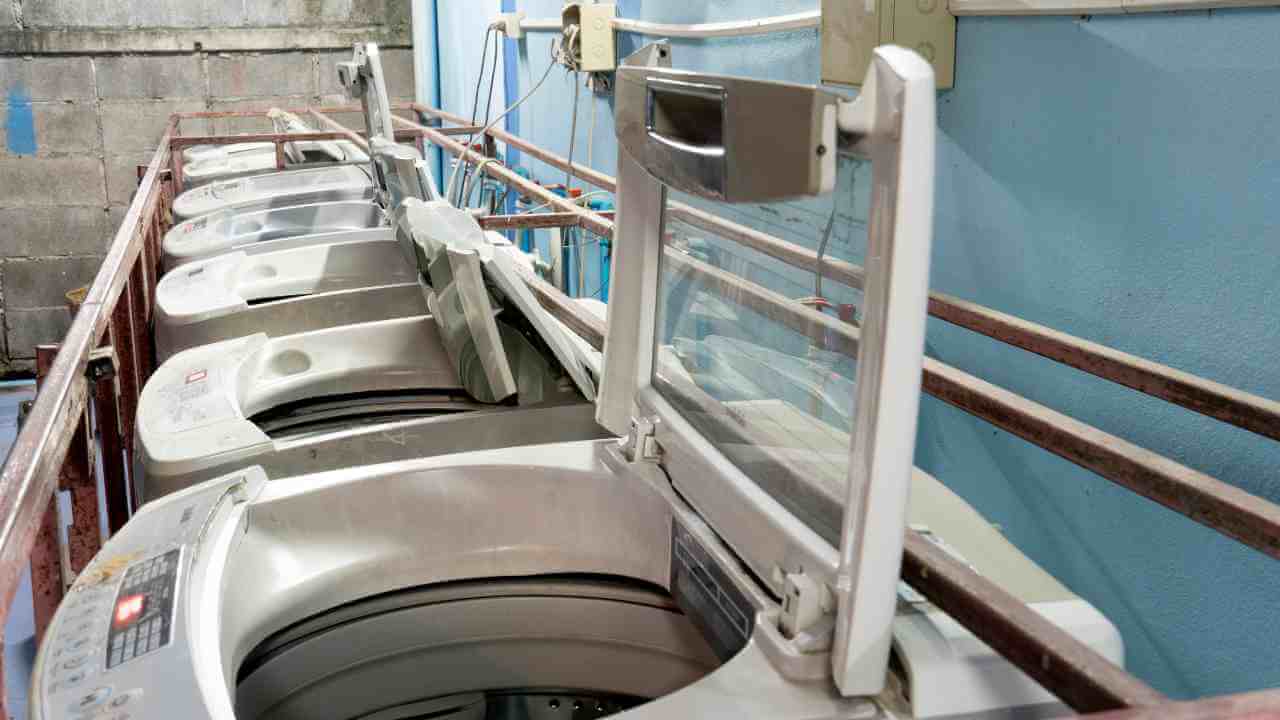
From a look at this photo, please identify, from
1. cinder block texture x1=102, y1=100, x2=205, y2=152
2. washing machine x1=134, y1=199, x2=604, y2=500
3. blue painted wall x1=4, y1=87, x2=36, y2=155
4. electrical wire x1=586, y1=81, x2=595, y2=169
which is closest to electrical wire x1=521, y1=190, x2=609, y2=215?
electrical wire x1=586, y1=81, x2=595, y2=169

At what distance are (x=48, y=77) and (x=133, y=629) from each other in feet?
23.6

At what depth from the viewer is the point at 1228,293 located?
157 centimetres

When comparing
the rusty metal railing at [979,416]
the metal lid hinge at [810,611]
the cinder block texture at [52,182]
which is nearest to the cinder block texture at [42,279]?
the cinder block texture at [52,182]

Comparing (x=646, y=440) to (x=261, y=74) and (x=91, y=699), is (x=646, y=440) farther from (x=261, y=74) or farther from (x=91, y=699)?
(x=261, y=74)

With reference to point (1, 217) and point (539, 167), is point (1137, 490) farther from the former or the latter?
point (1, 217)

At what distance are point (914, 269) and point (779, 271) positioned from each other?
1.06 ft

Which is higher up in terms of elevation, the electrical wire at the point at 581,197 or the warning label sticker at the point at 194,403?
the electrical wire at the point at 581,197

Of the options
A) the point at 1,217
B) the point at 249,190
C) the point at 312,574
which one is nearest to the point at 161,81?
the point at 1,217

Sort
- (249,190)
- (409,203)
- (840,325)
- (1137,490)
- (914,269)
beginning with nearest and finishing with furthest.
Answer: (914,269) → (840,325) → (1137,490) → (409,203) → (249,190)

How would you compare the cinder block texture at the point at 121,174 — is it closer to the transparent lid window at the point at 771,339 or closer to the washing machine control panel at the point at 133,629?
the washing machine control panel at the point at 133,629

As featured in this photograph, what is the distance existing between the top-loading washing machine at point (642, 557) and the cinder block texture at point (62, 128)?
6.77 m

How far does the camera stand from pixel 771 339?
1.15 m

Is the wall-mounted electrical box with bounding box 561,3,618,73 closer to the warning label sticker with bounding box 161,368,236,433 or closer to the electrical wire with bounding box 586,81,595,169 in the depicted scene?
the electrical wire with bounding box 586,81,595,169

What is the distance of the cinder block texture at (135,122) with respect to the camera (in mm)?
7395
